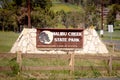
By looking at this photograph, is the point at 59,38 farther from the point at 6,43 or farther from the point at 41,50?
the point at 6,43

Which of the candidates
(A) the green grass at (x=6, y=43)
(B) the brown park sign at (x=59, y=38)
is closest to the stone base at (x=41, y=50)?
(B) the brown park sign at (x=59, y=38)

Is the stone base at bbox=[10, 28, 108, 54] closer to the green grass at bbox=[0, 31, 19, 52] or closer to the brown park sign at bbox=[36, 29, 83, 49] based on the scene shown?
the brown park sign at bbox=[36, 29, 83, 49]

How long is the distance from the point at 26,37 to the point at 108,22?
104 m

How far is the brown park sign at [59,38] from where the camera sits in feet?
87.4

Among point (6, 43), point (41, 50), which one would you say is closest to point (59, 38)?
point (41, 50)

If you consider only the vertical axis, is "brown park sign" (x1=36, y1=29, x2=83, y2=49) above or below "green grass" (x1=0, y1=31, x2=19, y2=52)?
above

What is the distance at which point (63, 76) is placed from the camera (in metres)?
16.4

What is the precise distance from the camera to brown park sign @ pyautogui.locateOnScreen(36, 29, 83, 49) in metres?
26.6

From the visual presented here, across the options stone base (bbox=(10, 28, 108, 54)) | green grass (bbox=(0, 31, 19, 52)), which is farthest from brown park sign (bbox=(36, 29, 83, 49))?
green grass (bbox=(0, 31, 19, 52))

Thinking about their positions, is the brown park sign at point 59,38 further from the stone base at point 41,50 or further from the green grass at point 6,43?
the green grass at point 6,43

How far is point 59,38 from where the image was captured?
87.9 feet

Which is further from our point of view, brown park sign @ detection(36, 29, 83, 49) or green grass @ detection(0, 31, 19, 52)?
green grass @ detection(0, 31, 19, 52)

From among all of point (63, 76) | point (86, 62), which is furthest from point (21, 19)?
point (63, 76)

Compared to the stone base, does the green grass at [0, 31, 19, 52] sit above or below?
below
